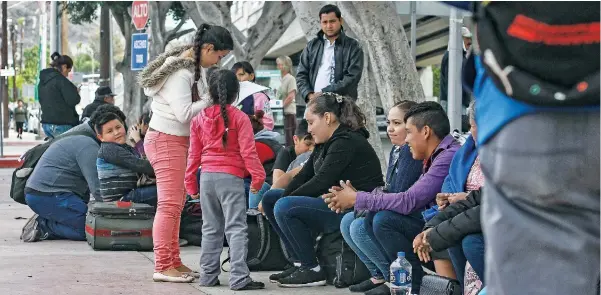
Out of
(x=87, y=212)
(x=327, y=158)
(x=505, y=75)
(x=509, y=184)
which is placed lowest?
(x=87, y=212)

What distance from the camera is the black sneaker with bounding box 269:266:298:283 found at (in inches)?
318

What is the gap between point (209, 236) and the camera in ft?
25.8

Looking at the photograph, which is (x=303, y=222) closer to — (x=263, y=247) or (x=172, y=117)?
(x=263, y=247)

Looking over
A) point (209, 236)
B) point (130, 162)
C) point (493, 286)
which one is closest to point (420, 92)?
point (130, 162)

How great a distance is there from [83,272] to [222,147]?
62.4 inches

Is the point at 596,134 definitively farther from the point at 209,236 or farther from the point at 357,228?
the point at 209,236

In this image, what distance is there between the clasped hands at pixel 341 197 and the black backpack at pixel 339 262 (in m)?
0.87

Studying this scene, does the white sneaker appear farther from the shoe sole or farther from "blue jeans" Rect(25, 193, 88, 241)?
"blue jeans" Rect(25, 193, 88, 241)

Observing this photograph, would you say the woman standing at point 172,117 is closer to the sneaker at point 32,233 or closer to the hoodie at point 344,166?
the hoodie at point 344,166

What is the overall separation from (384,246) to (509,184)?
4.25 meters

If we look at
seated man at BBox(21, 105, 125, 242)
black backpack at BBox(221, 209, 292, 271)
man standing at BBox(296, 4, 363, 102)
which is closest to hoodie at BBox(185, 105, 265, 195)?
black backpack at BBox(221, 209, 292, 271)

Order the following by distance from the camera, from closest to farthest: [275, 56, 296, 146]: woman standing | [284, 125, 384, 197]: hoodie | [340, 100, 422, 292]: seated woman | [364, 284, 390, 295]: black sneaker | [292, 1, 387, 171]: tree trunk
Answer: [340, 100, 422, 292]: seated woman < [364, 284, 390, 295]: black sneaker < [284, 125, 384, 197]: hoodie < [292, 1, 387, 171]: tree trunk < [275, 56, 296, 146]: woman standing

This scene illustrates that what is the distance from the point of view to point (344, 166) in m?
7.49

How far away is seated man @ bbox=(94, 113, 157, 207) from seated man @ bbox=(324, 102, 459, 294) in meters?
3.75
